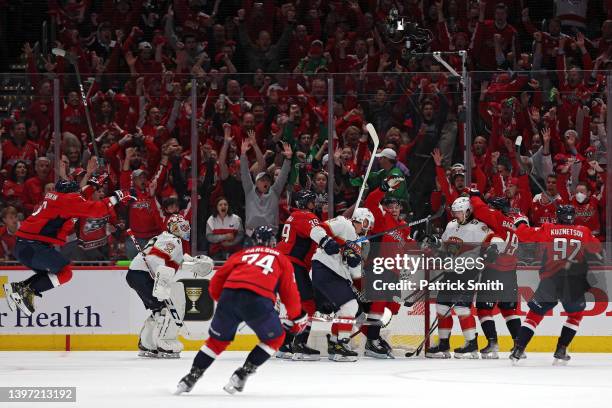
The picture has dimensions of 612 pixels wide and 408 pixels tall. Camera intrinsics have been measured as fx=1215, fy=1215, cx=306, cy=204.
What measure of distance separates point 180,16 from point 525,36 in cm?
422

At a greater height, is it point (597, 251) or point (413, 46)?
point (413, 46)

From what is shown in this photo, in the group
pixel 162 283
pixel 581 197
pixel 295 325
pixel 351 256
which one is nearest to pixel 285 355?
pixel 295 325

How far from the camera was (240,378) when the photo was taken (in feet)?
23.5

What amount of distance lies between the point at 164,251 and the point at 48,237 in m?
1.00

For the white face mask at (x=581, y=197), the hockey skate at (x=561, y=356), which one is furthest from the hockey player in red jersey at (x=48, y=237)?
the white face mask at (x=581, y=197)

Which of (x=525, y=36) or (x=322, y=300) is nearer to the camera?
(x=322, y=300)

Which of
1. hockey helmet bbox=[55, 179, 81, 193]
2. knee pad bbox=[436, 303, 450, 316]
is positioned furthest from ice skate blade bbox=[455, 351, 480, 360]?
hockey helmet bbox=[55, 179, 81, 193]

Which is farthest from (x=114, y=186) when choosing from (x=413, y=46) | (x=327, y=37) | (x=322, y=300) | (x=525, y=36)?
(x=525, y=36)

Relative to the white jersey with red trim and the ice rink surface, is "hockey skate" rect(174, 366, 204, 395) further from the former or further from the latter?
the white jersey with red trim

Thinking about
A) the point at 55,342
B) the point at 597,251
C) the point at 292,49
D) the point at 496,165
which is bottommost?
the point at 55,342

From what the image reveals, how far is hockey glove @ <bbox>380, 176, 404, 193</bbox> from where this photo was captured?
34.7 ft

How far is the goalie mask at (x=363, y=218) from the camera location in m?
9.95

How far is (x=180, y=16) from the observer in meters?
→ 15.0

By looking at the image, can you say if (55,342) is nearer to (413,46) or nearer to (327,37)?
(413,46)
